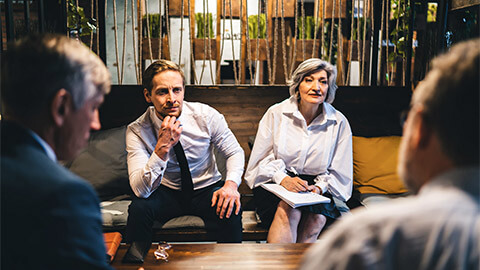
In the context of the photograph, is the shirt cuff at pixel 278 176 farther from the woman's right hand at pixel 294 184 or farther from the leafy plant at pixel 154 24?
the leafy plant at pixel 154 24

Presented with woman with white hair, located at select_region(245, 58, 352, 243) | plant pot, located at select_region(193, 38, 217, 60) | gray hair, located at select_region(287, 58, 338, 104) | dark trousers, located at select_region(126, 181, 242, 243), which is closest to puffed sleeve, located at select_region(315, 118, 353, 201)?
woman with white hair, located at select_region(245, 58, 352, 243)

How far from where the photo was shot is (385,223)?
0.57 metres

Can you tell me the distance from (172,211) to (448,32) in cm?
245

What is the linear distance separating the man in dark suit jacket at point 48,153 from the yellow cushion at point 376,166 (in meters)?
2.23

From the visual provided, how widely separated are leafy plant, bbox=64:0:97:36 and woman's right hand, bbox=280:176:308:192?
6.06ft

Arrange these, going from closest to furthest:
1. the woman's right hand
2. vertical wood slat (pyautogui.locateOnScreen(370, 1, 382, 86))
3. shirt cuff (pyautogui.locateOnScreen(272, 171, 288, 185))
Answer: the woman's right hand
shirt cuff (pyautogui.locateOnScreen(272, 171, 288, 185))
vertical wood slat (pyautogui.locateOnScreen(370, 1, 382, 86))

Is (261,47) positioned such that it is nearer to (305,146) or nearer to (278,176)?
(305,146)

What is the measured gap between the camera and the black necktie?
2512 mm

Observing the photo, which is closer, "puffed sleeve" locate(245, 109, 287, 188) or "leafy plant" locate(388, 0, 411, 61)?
"puffed sleeve" locate(245, 109, 287, 188)

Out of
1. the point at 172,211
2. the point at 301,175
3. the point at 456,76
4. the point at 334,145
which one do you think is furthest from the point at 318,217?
the point at 456,76

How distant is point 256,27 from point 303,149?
1.31 meters

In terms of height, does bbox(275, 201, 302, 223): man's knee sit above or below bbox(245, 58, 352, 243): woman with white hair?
below

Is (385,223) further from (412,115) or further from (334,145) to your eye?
(334,145)

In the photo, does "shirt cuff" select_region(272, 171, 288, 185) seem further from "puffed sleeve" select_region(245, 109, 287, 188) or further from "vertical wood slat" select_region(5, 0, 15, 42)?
"vertical wood slat" select_region(5, 0, 15, 42)
